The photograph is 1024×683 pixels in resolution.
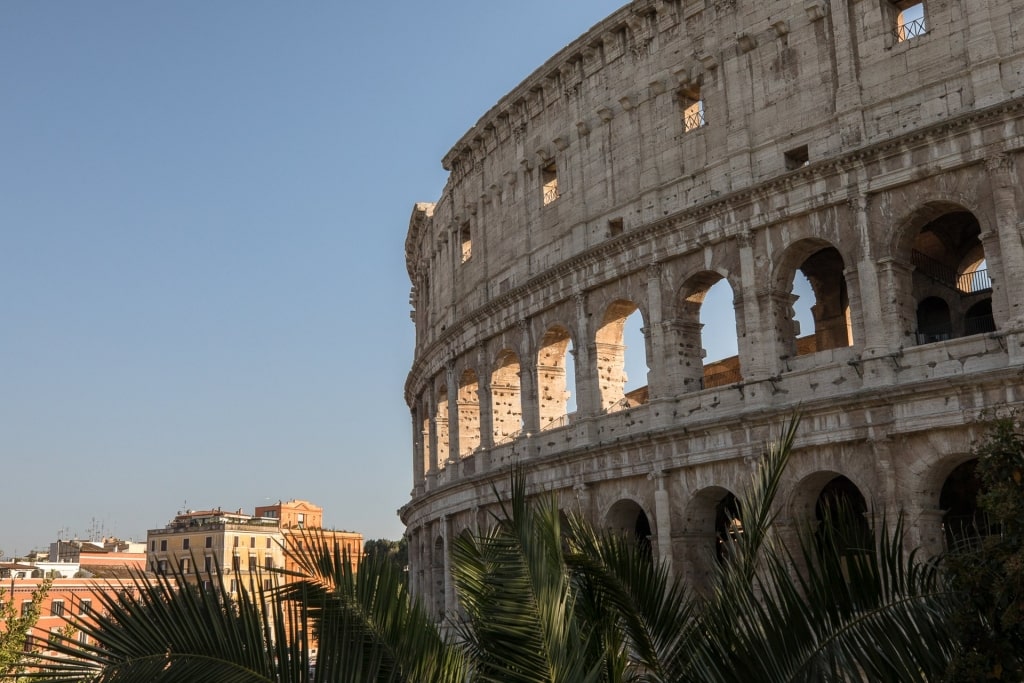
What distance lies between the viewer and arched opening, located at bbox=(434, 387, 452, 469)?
3253 cm

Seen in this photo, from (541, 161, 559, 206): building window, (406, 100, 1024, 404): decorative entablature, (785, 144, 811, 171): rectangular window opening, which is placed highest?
(541, 161, 559, 206): building window

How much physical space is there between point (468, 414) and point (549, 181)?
735cm

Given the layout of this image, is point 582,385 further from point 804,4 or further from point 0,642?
point 0,642

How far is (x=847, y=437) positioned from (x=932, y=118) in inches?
225

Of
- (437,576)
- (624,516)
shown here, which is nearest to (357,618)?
(624,516)

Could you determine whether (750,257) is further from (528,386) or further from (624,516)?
(528,386)

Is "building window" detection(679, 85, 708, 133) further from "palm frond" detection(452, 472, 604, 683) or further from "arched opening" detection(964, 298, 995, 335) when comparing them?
"palm frond" detection(452, 472, 604, 683)

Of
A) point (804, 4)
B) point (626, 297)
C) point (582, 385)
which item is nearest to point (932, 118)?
point (804, 4)

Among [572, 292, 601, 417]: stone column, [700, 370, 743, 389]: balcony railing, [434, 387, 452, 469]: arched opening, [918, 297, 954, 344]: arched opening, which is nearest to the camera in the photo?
[918, 297, 954, 344]: arched opening

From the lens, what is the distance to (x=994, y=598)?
6.35 meters

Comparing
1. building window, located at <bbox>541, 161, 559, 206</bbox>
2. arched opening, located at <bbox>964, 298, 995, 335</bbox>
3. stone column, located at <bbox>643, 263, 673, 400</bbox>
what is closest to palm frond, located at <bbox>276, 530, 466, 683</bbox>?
stone column, located at <bbox>643, 263, 673, 400</bbox>

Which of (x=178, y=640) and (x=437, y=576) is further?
(x=437, y=576)

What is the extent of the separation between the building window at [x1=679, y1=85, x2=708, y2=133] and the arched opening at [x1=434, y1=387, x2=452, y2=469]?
12826 millimetres

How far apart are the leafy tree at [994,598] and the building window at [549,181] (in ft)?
66.4
